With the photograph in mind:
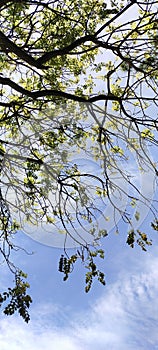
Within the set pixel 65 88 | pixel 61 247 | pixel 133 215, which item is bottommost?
pixel 61 247

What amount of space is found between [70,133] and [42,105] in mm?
734

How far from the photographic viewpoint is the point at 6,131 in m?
6.20

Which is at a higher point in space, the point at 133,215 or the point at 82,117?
the point at 82,117

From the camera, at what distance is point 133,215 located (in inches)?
205

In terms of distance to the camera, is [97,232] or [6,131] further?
[6,131]

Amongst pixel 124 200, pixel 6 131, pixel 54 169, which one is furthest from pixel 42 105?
pixel 124 200

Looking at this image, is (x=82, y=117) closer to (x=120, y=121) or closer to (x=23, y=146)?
(x=120, y=121)

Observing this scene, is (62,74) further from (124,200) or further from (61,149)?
(124,200)

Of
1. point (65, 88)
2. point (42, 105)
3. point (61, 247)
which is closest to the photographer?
point (61, 247)

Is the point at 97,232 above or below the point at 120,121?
below

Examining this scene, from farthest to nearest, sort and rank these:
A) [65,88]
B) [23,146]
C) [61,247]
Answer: [65,88] → [23,146] → [61,247]

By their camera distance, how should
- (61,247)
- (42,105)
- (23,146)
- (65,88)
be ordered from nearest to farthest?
(61,247) < (23,146) < (42,105) < (65,88)

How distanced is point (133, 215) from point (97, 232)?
503 mm

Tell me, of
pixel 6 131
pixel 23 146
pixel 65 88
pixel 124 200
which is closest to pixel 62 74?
pixel 65 88
